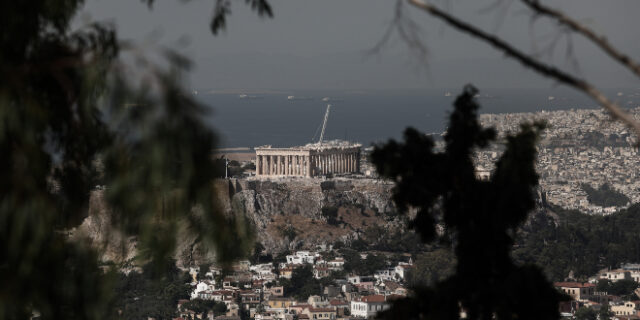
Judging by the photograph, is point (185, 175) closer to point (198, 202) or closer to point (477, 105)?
point (198, 202)

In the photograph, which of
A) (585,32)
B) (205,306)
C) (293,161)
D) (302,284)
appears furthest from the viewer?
(293,161)

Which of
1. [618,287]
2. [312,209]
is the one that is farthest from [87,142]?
[312,209]

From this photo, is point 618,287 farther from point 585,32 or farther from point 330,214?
point 585,32

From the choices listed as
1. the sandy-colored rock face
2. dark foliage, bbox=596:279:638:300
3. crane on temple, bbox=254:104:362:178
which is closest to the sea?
crane on temple, bbox=254:104:362:178

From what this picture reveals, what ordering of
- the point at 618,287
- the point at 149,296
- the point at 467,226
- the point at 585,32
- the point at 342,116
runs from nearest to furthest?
the point at 585,32
the point at 467,226
the point at 149,296
the point at 618,287
the point at 342,116

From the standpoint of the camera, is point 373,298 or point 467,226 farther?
point 373,298

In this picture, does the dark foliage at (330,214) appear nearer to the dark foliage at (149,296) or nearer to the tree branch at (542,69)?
the dark foliage at (149,296)

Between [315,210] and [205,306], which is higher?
[315,210]

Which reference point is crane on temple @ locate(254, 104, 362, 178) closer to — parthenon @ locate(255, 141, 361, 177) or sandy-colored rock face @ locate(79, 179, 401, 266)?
parthenon @ locate(255, 141, 361, 177)

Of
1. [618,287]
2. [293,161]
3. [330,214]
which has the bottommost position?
[618,287]
